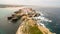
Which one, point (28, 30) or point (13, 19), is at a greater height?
point (28, 30)

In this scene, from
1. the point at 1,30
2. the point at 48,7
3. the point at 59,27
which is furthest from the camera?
the point at 48,7

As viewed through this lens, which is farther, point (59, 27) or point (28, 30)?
point (59, 27)

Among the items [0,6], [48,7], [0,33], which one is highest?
[0,33]

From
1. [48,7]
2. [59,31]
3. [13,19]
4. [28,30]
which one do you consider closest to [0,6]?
[13,19]

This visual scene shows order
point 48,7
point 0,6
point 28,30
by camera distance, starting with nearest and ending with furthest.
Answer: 1. point 28,30
2. point 0,6
3. point 48,7

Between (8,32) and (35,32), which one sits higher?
(35,32)

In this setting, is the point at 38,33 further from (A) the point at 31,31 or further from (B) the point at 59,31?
(B) the point at 59,31

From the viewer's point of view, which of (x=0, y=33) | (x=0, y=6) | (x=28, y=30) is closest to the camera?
(x=28, y=30)

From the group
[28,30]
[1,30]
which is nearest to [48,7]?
[1,30]

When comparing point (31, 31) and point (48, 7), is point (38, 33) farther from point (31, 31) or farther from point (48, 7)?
point (48, 7)
